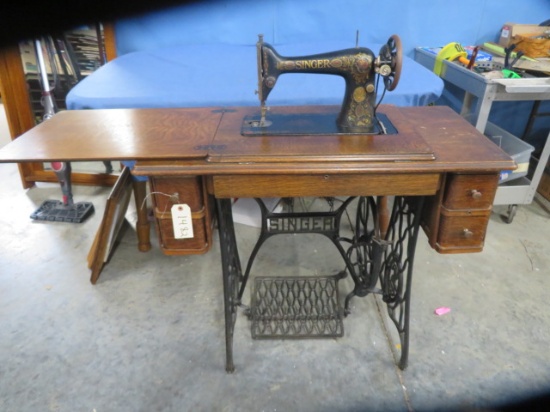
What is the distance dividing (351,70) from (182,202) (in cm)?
61

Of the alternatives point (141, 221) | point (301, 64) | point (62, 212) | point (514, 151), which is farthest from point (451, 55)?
point (62, 212)

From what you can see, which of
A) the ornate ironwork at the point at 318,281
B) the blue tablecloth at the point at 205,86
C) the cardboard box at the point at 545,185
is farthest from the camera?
the cardboard box at the point at 545,185

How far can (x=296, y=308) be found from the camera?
1777mm

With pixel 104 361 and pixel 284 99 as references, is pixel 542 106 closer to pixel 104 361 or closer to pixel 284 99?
pixel 284 99

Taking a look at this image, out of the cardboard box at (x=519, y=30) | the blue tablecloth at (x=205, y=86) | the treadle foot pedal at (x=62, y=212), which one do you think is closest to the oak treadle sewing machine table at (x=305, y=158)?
the blue tablecloth at (x=205, y=86)

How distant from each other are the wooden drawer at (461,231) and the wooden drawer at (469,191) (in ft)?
0.08

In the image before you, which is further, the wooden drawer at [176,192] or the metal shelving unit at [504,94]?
the metal shelving unit at [504,94]

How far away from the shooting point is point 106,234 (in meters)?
1.98

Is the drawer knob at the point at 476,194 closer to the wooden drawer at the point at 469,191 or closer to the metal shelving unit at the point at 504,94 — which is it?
the wooden drawer at the point at 469,191

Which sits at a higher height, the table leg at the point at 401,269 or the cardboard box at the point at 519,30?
the cardboard box at the point at 519,30

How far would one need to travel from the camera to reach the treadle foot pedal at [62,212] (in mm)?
2408

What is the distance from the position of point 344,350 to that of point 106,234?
121 centimetres

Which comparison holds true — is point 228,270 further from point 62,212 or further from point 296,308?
point 62,212

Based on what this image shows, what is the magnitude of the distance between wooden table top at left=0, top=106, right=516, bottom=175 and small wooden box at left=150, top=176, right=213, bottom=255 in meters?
0.06
